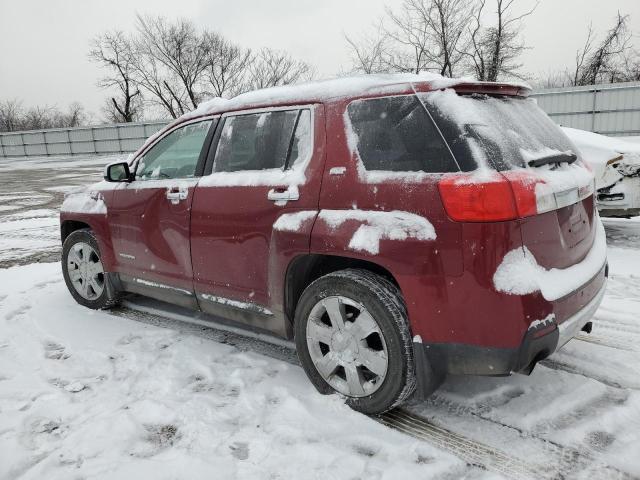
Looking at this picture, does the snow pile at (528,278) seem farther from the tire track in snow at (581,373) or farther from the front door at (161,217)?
the front door at (161,217)

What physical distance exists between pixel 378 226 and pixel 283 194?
66cm

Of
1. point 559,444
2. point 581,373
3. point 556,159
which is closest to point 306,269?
point 556,159

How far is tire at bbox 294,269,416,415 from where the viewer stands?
2.44 m

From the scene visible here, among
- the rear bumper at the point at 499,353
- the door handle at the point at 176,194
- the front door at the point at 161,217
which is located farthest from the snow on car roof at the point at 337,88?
the rear bumper at the point at 499,353

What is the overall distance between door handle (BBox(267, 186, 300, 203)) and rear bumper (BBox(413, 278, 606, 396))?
3.33 ft

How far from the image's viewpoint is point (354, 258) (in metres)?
2.60

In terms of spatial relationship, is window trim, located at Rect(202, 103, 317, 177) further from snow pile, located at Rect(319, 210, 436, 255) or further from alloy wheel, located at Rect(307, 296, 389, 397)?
alloy wheel, located at Rect(307, 296, 389, 397)

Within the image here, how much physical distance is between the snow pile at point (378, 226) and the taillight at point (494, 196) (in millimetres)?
148

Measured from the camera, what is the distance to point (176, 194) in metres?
3.49

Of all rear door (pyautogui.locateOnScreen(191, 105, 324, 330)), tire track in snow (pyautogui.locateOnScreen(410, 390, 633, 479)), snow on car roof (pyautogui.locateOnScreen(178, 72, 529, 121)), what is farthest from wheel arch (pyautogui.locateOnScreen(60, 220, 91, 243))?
tire track in snow (pyautogui.locateOnScreen(410, 390, 633, 479))

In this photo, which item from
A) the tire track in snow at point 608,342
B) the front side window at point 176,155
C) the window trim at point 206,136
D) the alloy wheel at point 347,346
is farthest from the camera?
the front side window at point 176,155

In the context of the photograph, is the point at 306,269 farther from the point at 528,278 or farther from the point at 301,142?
the point at 528,278

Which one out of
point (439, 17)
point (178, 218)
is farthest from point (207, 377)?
point (439, 17)

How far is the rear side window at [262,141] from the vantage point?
2895 mm
